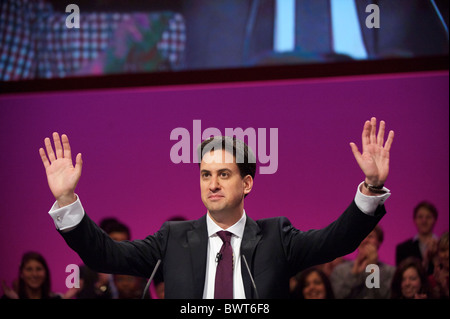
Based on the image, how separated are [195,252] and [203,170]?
256 mm

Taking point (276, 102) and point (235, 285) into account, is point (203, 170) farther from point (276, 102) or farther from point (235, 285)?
point (276, 102)

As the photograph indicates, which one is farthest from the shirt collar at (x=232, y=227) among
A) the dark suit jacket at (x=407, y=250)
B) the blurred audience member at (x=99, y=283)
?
the dark suit jacket at (x=407, y=250)

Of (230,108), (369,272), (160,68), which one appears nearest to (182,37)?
(160,68)

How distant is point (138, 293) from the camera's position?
11.0 feet

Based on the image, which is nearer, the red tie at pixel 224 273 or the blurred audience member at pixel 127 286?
the red tie at pixel 224 273

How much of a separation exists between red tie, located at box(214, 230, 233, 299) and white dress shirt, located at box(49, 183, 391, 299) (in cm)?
1

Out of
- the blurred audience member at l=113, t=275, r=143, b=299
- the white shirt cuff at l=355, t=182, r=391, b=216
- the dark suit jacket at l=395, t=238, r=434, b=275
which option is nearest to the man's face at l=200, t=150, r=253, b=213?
the white shirt cuff at l=355, t=182, r=391, b=216

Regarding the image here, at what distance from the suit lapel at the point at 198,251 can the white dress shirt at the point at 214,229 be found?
2 cm

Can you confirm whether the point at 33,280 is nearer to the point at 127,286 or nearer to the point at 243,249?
the point at 127,286

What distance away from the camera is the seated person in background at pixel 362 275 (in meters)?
3.60

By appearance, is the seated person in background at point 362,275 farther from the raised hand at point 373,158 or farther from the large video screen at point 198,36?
the raised hand at point 373,158

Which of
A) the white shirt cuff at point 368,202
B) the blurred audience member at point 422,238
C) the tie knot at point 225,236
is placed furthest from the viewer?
the blurred audience member at point 422,238

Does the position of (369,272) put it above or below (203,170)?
below

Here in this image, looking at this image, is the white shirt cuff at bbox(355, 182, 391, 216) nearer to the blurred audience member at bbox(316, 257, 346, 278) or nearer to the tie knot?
Answer: the tie knot
